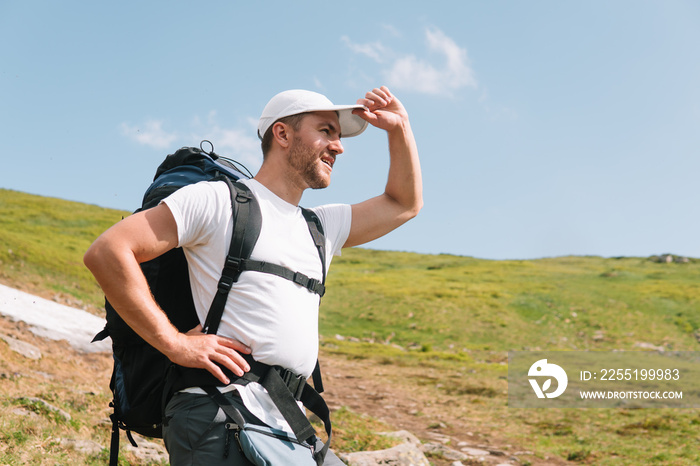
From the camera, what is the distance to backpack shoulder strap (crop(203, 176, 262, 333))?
3.34 m

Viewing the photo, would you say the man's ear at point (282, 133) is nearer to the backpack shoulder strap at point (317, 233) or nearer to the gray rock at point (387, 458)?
the backpack shoulder strap at point (317, 233)

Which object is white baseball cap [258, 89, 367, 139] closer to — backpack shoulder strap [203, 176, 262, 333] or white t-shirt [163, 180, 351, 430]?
white t-shirt [163, 180, 351, 430]

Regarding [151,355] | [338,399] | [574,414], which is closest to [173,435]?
[151,355]

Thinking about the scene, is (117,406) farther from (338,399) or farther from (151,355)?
(338,399)

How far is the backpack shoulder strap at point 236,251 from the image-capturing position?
334 cm

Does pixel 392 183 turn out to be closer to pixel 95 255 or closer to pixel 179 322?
pixel 179 322

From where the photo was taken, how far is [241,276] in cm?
337

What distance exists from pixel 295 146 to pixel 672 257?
301 feet

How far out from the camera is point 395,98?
4465 mm

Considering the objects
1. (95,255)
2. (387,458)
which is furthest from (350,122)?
(387,458)

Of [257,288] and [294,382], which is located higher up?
[257,288]

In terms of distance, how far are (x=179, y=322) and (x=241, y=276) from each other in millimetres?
561

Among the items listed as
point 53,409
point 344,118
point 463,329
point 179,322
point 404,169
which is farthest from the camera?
point 463,329

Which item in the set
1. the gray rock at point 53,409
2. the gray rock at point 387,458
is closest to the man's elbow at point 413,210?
the gray rock at point 387,458
